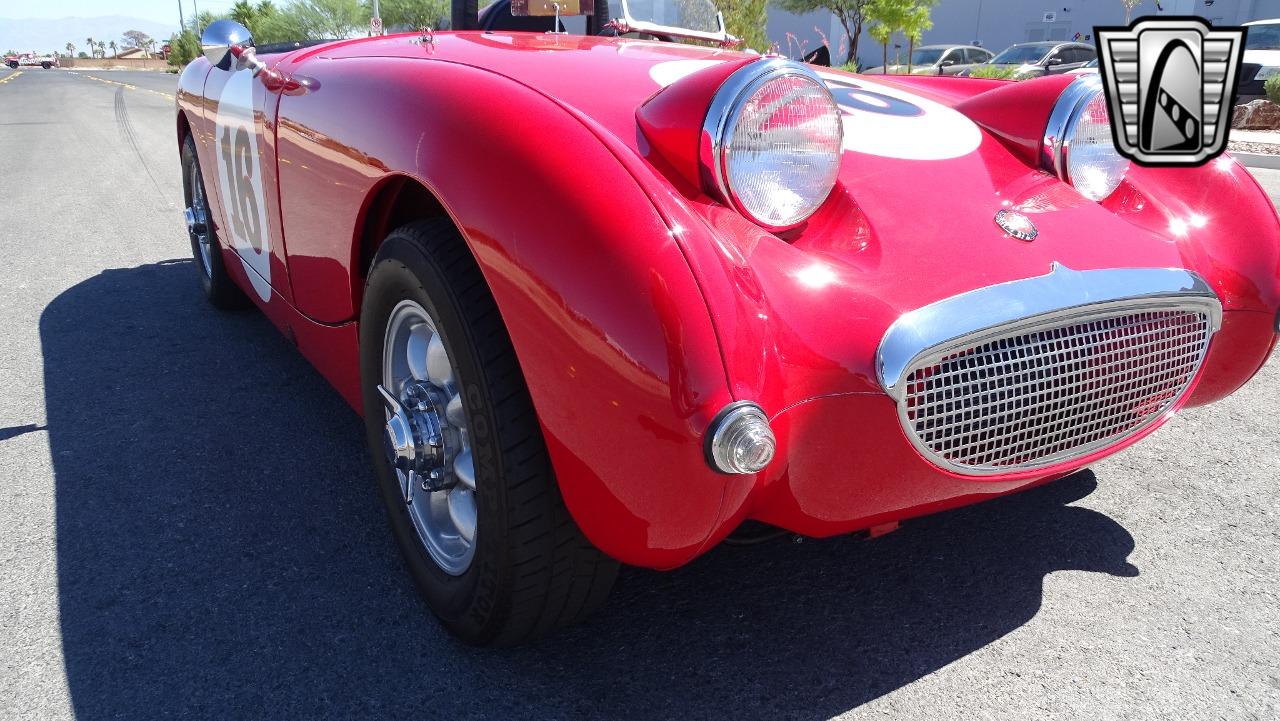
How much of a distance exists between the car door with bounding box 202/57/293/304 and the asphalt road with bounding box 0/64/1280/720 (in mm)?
495

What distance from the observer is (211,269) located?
3795 millimetres

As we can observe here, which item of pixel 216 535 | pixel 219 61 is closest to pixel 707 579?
pixel 216 535

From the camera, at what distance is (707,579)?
79.0 inches

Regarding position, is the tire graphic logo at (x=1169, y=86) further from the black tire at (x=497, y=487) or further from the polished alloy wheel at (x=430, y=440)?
the polished alloy wheel at (x=430, y=440)

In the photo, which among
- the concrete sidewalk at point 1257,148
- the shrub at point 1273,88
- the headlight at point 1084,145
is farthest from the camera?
the shrub at point 1273,88

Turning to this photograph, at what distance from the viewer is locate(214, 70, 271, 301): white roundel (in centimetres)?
265

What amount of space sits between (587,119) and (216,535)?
138cm

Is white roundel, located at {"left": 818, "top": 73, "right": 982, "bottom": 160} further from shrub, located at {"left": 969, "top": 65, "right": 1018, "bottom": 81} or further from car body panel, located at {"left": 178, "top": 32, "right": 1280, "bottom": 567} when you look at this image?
shrub, located at {"left": 969, "top": 65, "right": 1018, "bottom": 81}

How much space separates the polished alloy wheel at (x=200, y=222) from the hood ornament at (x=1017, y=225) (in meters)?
3.10

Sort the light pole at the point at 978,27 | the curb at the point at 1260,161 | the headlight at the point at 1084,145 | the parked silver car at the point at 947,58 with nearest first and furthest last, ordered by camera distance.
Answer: the headlight at the point at 1084,145
the curb at the point at 1260,161
the parked silver car at the point at 947,58
the light pole at the point at 978,27

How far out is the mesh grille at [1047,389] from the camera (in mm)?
1456

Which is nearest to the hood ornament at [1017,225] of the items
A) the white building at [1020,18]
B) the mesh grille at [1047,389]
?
the mesh grille at [1047,389]

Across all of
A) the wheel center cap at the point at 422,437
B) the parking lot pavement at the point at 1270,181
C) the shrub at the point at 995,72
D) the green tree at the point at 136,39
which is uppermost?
the green tree at the point at 136,39

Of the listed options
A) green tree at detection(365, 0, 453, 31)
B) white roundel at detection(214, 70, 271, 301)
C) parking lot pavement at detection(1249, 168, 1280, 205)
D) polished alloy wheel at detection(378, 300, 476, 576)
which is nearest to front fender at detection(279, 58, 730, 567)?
polished alloy wheel at detection(378, 300, 476, 576)
